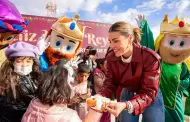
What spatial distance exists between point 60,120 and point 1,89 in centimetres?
72

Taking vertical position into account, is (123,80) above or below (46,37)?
below

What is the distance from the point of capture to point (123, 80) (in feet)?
5.24

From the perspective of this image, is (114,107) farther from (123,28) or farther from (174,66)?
(174,66)

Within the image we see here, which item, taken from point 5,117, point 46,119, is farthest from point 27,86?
point 46,119

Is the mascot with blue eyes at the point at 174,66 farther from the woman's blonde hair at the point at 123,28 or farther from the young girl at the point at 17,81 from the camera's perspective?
the young girl at the point at 17,81

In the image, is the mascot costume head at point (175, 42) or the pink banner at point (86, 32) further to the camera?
the pink banner at point (86, 32)

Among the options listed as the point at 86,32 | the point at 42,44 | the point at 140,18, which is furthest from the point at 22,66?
the point at 86,32

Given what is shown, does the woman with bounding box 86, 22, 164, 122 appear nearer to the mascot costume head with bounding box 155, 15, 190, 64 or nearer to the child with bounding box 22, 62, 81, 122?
the child with bounding box 22, 62, 81, 122

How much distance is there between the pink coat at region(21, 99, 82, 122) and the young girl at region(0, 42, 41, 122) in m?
0.37

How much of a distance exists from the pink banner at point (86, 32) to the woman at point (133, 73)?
646 cm

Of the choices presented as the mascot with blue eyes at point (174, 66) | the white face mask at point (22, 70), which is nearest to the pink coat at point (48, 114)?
the white face mask at point (22, 70)

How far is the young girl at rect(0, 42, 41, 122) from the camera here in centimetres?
165

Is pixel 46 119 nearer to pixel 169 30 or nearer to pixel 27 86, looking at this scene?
pixel 27 86

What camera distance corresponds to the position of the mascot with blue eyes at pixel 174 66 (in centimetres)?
225
